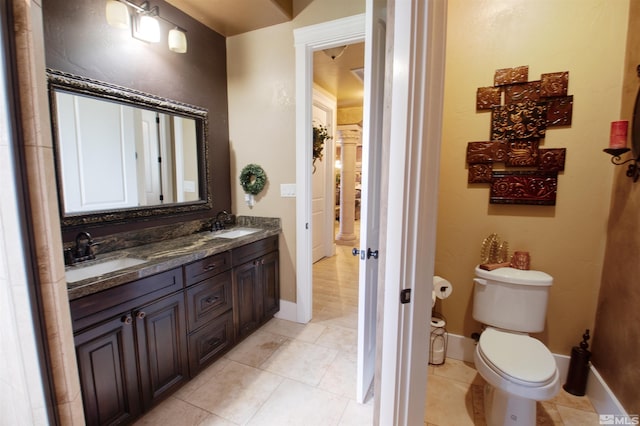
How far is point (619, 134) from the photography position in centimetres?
142

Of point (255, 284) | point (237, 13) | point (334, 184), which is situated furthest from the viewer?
point (334, 184)

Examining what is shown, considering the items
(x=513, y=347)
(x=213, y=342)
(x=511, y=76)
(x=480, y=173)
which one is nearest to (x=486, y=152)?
(x=480, y=173)

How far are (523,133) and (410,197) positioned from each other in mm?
1422

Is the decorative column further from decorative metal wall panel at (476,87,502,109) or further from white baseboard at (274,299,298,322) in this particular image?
decorative metal wall panel at (476,87,502,109)

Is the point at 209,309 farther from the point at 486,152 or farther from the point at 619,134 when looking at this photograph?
the point at 619,134

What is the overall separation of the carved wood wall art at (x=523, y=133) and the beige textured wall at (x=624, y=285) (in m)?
0.26

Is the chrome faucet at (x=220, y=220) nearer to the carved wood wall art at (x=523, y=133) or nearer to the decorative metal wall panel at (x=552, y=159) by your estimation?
the carved wood wall art at (x=523, y=133)

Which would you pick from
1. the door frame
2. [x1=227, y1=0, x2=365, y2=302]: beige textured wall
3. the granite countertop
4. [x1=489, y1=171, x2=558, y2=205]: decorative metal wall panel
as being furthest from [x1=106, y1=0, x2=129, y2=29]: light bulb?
[x1=489, y1=171, x2=558, y2=205]: decorative metal wall panel

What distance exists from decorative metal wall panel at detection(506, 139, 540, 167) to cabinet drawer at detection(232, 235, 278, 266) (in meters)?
1.89

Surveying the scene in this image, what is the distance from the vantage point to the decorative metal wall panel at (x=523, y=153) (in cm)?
179

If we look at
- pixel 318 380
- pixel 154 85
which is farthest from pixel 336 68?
pixel 318 380

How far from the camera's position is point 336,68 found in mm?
3492

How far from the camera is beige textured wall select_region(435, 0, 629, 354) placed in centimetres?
165

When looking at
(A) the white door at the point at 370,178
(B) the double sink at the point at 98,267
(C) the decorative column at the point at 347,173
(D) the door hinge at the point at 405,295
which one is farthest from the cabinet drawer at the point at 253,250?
(C) the decorative column at the point at 347,173
